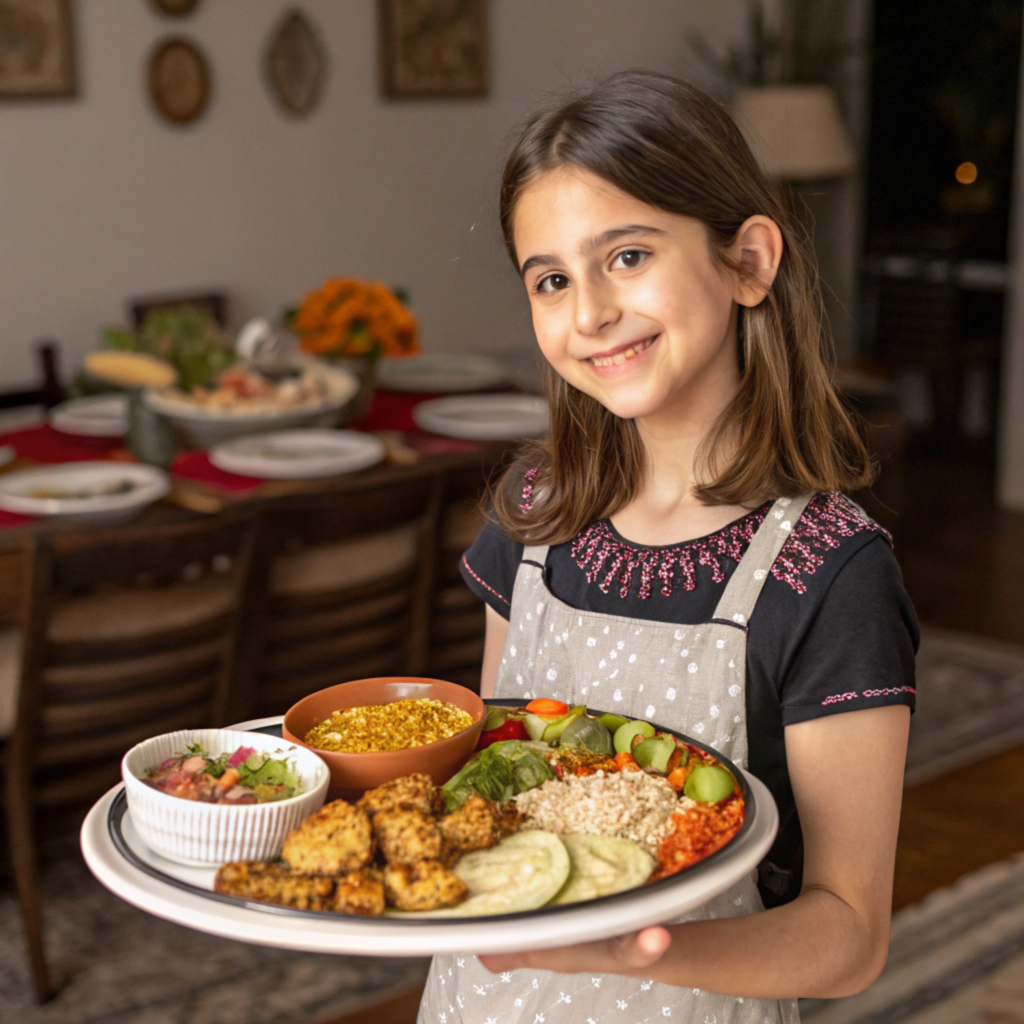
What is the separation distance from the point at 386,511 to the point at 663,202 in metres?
1.55

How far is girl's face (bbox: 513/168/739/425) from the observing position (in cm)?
98

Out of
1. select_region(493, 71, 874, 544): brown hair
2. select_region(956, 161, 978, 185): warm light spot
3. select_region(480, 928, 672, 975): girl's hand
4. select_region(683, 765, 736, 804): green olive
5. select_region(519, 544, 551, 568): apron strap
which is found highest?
select_region(956, 161, 978, 185): warm light spot

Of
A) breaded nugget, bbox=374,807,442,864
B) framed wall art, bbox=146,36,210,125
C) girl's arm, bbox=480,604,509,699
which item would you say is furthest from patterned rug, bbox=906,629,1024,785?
framed wall art, bbox=146,36,210,125

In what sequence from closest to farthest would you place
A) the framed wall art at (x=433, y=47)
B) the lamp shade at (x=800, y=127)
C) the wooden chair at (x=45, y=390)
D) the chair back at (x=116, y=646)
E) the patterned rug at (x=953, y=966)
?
the chair back at (x=116, y=646), the patterned rug at (x=953, y=966), the wooden chair at (x=45, y=390), the framed wall art at (x=433, y=47), the lamp shade at (x=800, y=127)

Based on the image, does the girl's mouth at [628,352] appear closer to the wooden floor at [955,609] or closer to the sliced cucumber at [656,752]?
the sliced cucumber at [656,752]

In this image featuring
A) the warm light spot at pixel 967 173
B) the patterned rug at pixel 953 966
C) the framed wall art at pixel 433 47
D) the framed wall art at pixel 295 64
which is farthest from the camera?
the warm light spot at pixel 967 173

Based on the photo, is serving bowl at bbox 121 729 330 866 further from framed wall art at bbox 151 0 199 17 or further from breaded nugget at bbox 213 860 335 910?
framed wall art at bbox 151 0 199 17

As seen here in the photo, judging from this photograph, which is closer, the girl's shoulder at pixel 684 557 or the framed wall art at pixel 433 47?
the girl's shoulder at pixel 684 557

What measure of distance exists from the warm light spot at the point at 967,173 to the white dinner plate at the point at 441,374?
4046mm

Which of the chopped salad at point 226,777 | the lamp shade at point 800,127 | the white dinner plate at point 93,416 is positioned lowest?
the white dinner plate at point 93,416

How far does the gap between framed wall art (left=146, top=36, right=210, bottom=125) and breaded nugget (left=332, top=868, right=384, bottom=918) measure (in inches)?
152

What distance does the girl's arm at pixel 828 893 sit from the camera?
872mm

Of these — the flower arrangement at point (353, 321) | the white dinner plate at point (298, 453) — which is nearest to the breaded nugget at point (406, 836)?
the white dinner plate at point (298, 453)

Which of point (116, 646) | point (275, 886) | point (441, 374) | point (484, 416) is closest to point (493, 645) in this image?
point (275, 886)
